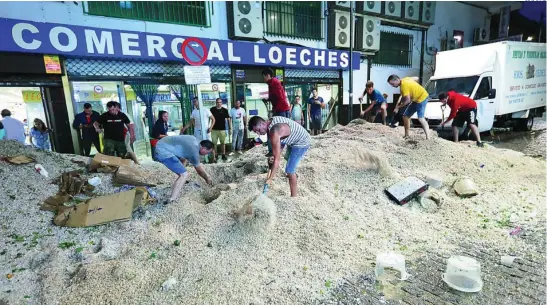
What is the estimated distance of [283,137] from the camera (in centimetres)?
356

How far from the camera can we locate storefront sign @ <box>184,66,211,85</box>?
523 centimetres

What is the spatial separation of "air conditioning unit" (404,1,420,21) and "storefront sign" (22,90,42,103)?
44.8 ft

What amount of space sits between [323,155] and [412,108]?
2.39 meters

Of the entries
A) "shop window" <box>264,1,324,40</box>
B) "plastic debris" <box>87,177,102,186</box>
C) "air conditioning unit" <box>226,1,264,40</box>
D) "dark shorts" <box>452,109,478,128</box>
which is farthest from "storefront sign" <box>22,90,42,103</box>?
"dark shorts" <box>452,109,478,128</box>

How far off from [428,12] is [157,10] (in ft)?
40.1

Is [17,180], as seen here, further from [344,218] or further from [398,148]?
[398,148]

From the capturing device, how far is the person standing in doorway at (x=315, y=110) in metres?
9.65

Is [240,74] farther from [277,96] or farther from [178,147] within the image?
[178,147]

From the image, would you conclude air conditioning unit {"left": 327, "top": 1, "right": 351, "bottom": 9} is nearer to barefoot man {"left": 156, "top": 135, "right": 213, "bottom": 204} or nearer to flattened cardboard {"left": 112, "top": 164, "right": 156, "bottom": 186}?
barefoot man {"left": 156, "top": 135, "right": 213, "bottom": 204}

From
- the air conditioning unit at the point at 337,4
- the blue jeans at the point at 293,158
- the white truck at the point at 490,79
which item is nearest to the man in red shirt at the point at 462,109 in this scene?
the white truck at the point at 490,79

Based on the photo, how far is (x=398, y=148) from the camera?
19.0ft

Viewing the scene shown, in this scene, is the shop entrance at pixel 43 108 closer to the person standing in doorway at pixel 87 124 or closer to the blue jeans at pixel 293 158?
the person standing in doorway at pixel 87 124

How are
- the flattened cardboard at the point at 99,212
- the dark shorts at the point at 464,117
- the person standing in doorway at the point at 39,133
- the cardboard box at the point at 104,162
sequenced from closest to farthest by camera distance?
the flattened cardboard at the point at 99,212 < the cardboard box at the point at 104,162 < the person standing in doorway at the point at 39,133 < the dark shorts at the point at 464,117

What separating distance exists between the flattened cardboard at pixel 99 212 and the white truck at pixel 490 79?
8102 mm
